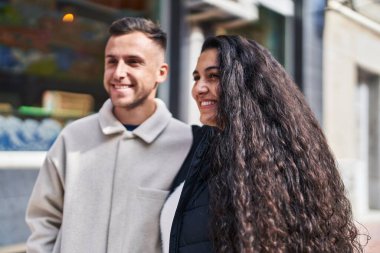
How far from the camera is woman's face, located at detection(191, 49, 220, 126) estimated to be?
5.74ft

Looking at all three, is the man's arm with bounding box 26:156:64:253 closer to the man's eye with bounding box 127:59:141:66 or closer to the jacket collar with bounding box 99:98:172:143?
the jacket collar with bounding box 99:98:172:143

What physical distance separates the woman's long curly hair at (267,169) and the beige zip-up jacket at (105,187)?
1.54 feet

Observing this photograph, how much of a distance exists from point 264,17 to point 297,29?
0.58 meters

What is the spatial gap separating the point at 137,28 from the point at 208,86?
23.4 inches

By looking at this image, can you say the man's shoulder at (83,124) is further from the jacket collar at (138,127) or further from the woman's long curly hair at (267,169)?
the woman's long curly hair at (267,169)

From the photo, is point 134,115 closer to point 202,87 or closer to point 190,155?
point 190,155

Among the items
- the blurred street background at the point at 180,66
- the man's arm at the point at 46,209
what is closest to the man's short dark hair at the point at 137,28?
the man's arm at the point at 46,209

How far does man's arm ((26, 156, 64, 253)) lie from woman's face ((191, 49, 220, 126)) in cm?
77

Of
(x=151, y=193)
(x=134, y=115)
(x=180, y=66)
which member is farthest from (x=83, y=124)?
(x=180, y=66)

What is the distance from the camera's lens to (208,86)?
1767 millimetres

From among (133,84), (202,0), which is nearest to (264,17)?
(202,0)

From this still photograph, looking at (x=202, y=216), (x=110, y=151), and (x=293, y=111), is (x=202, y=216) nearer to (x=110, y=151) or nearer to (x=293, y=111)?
(x=293, y=111)

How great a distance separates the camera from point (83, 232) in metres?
2.07

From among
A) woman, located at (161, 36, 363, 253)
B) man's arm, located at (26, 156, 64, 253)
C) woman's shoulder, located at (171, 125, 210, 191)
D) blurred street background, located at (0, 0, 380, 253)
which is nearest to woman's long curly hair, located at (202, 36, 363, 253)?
woman, located at (161, 36, 363, 253)
